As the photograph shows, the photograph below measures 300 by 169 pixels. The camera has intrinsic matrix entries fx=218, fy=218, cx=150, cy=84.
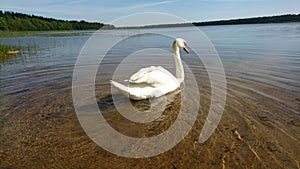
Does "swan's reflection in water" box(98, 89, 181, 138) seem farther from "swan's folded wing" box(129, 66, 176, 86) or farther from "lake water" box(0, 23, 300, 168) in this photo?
"swan's folded wing" box(129, 66, 176, 86)

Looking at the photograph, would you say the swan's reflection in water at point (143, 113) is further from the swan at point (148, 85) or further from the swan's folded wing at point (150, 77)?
the swan's folded wing at point (150, 77)

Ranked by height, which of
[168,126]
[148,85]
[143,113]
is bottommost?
[168,126]

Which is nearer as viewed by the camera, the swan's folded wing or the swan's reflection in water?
the swan's reflection in water

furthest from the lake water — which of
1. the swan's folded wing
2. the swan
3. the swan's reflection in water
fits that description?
the swan's folded wing

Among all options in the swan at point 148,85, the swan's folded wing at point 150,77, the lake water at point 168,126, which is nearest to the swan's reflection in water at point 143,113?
the lake water at point 168,126

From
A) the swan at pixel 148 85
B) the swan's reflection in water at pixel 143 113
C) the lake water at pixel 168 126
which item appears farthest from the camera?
the swan at pixel 148 85

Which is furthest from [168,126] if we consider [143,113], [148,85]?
[148,85]

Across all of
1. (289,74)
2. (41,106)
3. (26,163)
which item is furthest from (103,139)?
(289,74)

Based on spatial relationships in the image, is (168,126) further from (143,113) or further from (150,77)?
(150,77)

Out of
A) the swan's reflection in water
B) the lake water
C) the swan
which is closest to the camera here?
the lake water

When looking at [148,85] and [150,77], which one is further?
[148,85]

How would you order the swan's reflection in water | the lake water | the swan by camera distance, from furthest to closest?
1. the swan
2. the swan's reflection in water
3. the lake water

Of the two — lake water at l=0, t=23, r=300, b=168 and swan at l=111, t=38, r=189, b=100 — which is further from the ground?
swan at l=111, t=38, r=189, b=100

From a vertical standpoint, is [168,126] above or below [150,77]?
below
